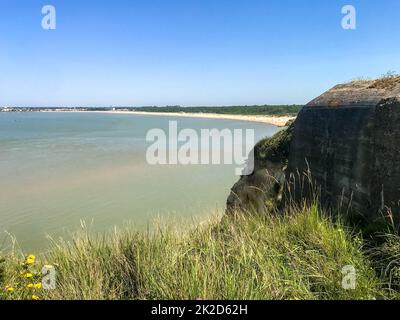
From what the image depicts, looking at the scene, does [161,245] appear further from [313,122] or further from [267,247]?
[313,122]

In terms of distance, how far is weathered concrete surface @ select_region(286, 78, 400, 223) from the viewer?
175 inches

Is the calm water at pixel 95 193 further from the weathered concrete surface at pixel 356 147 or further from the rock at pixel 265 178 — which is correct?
the weathered concrete surface at pixel 356 147

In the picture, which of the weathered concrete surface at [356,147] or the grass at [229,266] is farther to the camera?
the weathered concrete surface at [356,147]

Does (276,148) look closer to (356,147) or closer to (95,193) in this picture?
(356,147)

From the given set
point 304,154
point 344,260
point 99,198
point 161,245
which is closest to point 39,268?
point 161,245

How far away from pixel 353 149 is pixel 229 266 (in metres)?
2.21

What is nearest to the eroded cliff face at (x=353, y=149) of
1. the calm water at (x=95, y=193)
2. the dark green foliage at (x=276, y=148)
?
the dark green foliage at (x=276, y=148)

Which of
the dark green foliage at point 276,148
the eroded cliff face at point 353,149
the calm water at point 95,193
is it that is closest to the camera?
the eroded cliff face at point 353,149

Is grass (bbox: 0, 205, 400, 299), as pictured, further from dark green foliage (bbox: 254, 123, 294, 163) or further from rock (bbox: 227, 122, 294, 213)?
dark green foliage (bbox: 254, 123, 294, 163)

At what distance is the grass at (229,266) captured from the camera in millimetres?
3607

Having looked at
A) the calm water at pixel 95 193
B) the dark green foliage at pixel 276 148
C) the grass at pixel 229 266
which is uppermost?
the dark green foliage at pixel 276 148

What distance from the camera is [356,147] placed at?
5.06 metres

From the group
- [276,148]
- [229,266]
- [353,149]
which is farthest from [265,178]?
[229,266]

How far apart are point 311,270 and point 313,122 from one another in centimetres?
298
